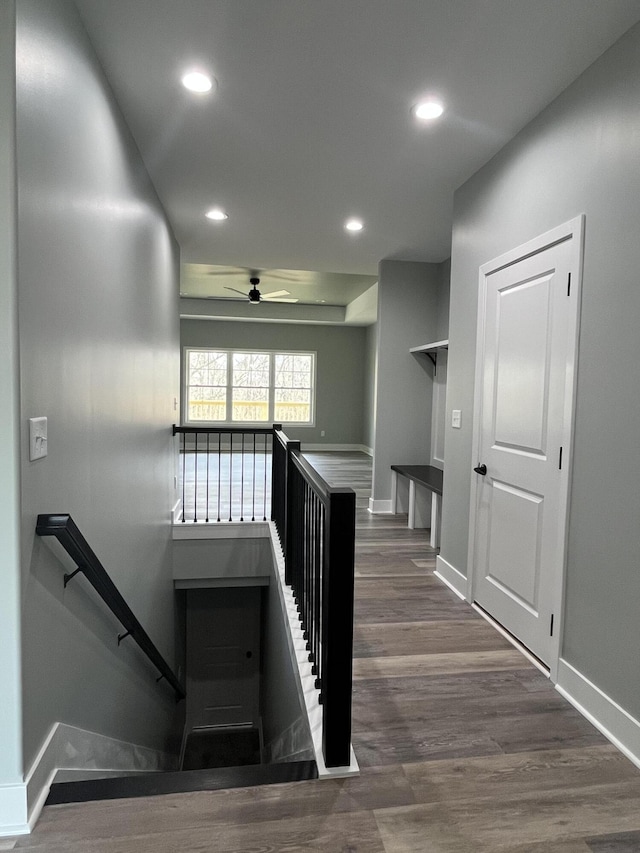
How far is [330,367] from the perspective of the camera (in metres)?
10.6

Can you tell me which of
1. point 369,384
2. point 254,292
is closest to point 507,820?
point 254,292

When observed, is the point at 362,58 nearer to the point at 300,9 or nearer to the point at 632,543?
the point at 300,9

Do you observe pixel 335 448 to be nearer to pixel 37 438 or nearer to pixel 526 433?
pixel 526 433

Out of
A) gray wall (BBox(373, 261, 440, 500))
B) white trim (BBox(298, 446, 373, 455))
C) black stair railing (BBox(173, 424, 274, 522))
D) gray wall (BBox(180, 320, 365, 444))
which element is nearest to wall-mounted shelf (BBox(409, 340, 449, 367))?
gray wall (BBox(373, 261, 440, 500))

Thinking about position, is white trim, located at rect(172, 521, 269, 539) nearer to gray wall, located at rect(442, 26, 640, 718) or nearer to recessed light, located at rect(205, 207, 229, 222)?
recessed light, located at rect(205, 207, 229, 222)

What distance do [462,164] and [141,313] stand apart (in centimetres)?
221

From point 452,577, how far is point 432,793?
187cm

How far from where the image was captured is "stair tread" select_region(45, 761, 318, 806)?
1.58m

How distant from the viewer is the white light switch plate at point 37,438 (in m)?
1.52

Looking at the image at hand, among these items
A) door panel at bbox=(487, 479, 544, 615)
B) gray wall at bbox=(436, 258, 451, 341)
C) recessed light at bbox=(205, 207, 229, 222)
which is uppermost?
recessed light at bbox=(205, 207, 229, 222)

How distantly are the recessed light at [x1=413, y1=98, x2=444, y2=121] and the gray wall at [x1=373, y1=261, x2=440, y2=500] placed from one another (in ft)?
9.25

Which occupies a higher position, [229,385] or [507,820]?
[229,385]

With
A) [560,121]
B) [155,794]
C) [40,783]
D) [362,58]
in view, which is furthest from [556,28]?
[40,783]

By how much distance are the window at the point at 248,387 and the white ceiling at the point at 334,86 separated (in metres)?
6.32
